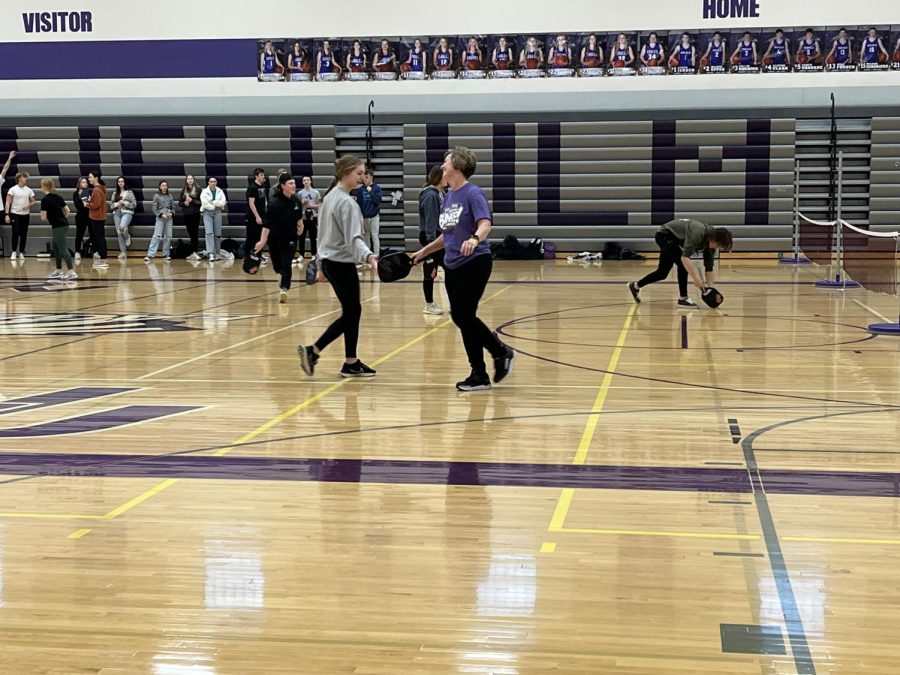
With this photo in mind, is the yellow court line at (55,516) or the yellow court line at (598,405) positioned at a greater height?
the yellow court line at (55,516)

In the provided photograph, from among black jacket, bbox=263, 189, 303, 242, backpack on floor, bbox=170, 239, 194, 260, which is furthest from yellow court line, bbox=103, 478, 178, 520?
backpack on floor, bbox=170, 239, 194, 260

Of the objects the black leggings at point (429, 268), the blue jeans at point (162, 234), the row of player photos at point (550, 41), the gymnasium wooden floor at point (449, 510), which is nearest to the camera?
the gymnasium wooden floor at point (449, 510)

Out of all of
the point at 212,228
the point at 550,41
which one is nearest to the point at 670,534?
the point at 550,41

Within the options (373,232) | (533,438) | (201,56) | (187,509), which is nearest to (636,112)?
(373,232)

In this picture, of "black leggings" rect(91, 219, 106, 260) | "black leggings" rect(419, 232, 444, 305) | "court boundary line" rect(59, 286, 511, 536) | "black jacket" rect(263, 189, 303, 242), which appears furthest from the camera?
"black leggings" rect(91, 219, 106, 260)

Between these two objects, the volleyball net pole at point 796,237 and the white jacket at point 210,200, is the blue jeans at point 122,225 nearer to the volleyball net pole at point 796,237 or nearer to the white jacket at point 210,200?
the white jacket at point 210,200

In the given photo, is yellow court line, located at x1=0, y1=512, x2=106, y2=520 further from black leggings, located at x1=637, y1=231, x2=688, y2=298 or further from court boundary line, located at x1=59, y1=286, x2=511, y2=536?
black leggings, located at x1=637, y1=231, x2=688, y2=298

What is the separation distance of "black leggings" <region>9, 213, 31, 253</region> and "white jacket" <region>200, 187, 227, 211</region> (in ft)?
11.8

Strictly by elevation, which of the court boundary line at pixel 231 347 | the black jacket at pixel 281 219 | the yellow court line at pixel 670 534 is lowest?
the court boundary line at pixel 231 347

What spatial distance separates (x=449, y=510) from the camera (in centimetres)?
520

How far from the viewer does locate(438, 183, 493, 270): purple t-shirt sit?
8352 millimetres

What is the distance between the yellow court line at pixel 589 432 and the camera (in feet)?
Result: 16.6

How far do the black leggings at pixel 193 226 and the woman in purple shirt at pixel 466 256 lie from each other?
56.9ft

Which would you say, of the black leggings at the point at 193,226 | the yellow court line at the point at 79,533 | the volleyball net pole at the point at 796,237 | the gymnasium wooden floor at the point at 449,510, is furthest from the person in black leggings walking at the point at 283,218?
the volleyball net pole at the point at 796,237
